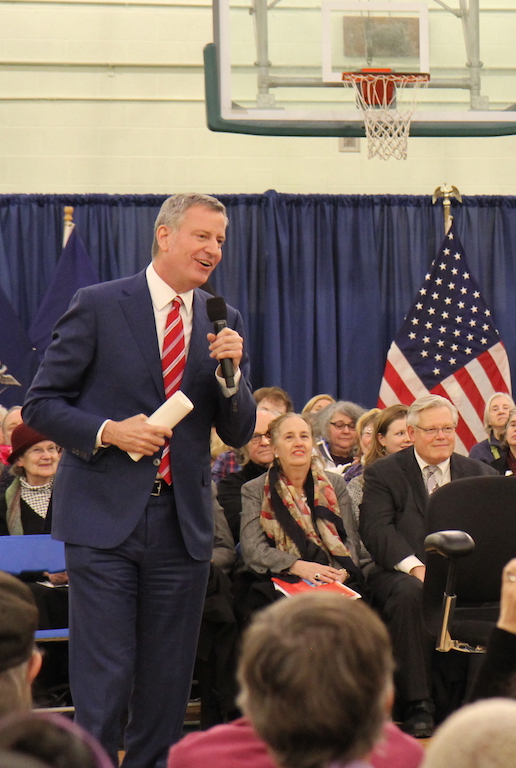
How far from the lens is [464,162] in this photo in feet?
26.8

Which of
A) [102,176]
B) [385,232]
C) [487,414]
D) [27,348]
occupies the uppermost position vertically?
[102,176]

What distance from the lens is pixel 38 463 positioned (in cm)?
439

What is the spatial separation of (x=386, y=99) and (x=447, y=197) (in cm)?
227

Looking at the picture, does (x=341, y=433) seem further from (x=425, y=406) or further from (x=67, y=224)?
(x=67, y=224)

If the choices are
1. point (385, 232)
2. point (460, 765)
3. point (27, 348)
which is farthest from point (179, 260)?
point (385, 232)

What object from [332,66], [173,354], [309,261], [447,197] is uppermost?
[332,66]

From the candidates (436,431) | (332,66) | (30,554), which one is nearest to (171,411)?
(30,554)

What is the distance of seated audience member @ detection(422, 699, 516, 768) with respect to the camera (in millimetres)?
887

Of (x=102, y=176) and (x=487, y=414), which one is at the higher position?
(x=102, y=176)

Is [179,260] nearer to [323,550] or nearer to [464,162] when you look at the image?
[323,550]

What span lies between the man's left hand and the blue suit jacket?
145 millimetres

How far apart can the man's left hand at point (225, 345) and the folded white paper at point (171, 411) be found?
139 millimetres

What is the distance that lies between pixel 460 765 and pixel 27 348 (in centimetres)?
690

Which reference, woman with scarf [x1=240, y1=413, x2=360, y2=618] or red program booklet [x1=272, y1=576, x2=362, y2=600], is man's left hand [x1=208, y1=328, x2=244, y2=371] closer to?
red program booklet [x1=272, y1=576, x2=362, y2=600]
